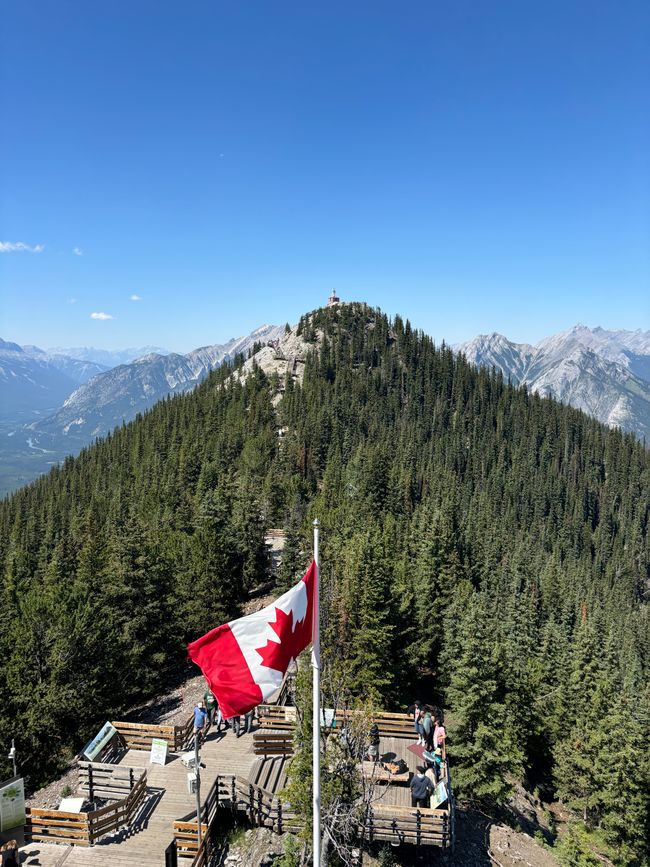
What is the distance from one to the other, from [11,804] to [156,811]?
6.39m

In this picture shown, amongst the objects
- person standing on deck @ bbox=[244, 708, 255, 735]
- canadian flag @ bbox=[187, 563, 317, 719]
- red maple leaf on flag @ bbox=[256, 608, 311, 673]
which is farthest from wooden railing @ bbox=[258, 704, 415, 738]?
canadian flag @ bbox=[187, 563, 317, 719]

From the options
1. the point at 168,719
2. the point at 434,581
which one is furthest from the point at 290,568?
the point at 168,719

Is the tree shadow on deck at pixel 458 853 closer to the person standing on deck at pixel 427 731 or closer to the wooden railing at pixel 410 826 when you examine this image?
the wooden railing at pixel 410 826

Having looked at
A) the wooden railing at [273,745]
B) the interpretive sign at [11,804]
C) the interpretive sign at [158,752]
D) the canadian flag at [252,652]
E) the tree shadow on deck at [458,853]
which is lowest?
the tree shadow on deck at [458,853]

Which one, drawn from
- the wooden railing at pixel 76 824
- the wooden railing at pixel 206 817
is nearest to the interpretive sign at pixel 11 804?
the wooden railing at pixel 76 824

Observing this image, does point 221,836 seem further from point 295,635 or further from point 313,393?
point 313,393

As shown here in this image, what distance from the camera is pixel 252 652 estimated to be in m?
10.3

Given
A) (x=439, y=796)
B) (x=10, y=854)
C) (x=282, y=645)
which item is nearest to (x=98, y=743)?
(x=10, y=854)

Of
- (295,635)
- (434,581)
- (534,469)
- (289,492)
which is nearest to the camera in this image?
(295,635)

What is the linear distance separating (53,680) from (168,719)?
8.05 meters

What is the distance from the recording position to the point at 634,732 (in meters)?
36.4

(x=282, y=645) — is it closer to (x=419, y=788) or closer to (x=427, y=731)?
(x=419, y=788)

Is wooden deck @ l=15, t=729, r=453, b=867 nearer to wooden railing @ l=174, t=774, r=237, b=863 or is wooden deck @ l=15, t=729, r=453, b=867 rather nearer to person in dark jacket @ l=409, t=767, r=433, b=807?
wooden railing @ l=174, t=774, r=237, b=863

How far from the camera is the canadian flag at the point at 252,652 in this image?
10.1 meters
